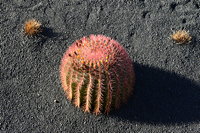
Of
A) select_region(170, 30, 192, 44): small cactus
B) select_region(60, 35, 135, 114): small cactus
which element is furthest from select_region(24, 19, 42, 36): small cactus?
select_region(170, 30, 192, 44): small cactus

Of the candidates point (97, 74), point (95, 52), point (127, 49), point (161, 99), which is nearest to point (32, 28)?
point (127, 49)

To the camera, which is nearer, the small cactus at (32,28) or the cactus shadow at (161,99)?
the cactus shadow at (161,99)

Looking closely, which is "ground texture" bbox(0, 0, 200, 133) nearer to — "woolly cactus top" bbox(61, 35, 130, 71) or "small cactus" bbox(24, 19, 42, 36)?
"small cactus" bbox(24, 19, 42, 36)

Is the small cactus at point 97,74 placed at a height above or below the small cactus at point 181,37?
below

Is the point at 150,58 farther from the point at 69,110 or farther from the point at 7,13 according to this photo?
the point at 7,13

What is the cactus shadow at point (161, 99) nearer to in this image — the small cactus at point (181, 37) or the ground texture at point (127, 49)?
the ground texture at point (127, 49)

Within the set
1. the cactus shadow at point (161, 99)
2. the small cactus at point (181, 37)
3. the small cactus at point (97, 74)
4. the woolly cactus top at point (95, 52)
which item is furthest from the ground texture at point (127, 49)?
the woolly cactus top at point (95, 52)
